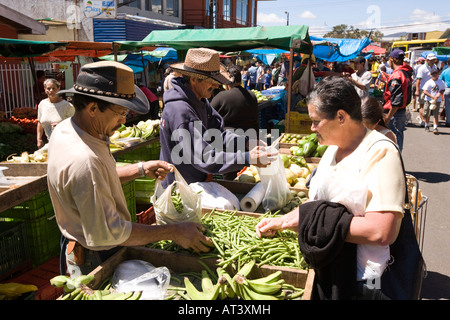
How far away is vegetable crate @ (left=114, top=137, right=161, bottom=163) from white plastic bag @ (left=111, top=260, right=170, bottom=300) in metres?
3.82

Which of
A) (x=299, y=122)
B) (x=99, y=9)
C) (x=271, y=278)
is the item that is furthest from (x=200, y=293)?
(x=99, y=9)

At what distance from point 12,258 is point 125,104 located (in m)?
2.95

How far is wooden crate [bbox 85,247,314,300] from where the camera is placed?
7.75 feet

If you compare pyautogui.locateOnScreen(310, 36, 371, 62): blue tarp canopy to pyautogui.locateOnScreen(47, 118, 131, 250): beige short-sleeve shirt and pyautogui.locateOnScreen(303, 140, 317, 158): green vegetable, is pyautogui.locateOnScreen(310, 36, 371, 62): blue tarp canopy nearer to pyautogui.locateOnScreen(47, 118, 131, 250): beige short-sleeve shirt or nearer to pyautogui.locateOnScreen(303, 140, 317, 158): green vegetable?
pyautogui.locateOnScreen(303, 140, 317, 158): green vegetable

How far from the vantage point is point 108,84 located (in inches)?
85.1

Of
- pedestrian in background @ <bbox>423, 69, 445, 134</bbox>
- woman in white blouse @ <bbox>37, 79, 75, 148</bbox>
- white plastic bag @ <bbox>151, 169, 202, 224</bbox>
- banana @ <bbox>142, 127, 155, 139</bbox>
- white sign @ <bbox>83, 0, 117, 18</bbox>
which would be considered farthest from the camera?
white sign @ <bbox>83, 0, 117, 18</bbox>

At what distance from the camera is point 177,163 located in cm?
352

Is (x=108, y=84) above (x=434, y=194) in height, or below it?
above

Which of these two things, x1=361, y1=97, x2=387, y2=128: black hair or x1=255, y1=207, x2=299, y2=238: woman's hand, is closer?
x1=255, y1=207, x2=299, y2=238: woman's hand

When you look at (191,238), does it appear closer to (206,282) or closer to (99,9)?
(206,282)

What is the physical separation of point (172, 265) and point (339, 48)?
1395cm

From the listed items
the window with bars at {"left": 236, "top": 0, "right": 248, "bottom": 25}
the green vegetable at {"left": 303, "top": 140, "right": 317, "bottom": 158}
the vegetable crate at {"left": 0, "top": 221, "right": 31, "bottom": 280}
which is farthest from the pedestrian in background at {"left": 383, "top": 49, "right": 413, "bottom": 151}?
the window with bars at {"left": 236, "top": 0, "right": 248, "bottom": 25}

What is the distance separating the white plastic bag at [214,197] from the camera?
3447mm
